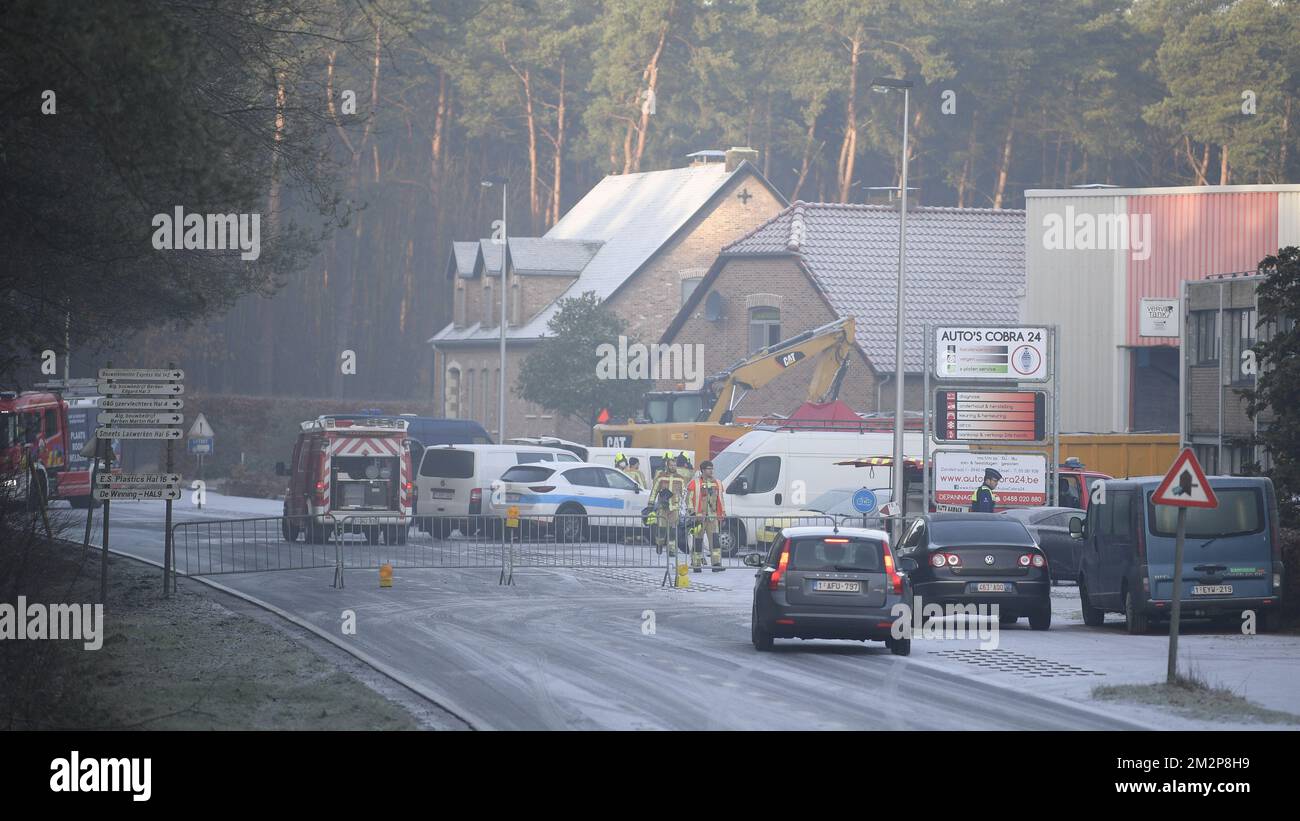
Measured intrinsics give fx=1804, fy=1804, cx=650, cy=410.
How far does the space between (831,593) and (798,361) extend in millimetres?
29789

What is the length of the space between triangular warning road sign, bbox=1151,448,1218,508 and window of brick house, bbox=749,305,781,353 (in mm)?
45396

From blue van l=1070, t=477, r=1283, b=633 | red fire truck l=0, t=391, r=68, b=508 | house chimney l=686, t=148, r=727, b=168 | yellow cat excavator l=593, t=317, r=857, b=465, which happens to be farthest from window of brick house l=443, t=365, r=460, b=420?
blue van l=1070, t=477, r=1283, b=633

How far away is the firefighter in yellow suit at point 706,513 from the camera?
Result: 32062 mm

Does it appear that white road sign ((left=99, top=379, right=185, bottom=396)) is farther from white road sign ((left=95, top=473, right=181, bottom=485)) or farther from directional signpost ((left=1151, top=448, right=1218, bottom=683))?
directional signpost ((left=1151, top=448, right=1218, bottom=683))

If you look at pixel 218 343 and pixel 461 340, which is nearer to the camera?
pixel 461 340

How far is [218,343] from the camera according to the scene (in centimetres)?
7825

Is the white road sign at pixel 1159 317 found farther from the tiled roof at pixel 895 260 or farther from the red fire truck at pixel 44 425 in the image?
the red fire truck at pixel 44 425

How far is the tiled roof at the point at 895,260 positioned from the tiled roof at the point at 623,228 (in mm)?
7162

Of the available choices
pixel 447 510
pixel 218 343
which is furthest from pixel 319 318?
pixel 447 510

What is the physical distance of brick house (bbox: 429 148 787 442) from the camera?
68250 mm

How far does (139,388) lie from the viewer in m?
23.0

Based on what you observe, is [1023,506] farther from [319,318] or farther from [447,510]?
[319,318]

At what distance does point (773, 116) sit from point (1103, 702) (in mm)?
71441

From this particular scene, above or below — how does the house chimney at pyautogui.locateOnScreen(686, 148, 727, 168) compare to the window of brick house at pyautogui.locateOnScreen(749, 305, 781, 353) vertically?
above
